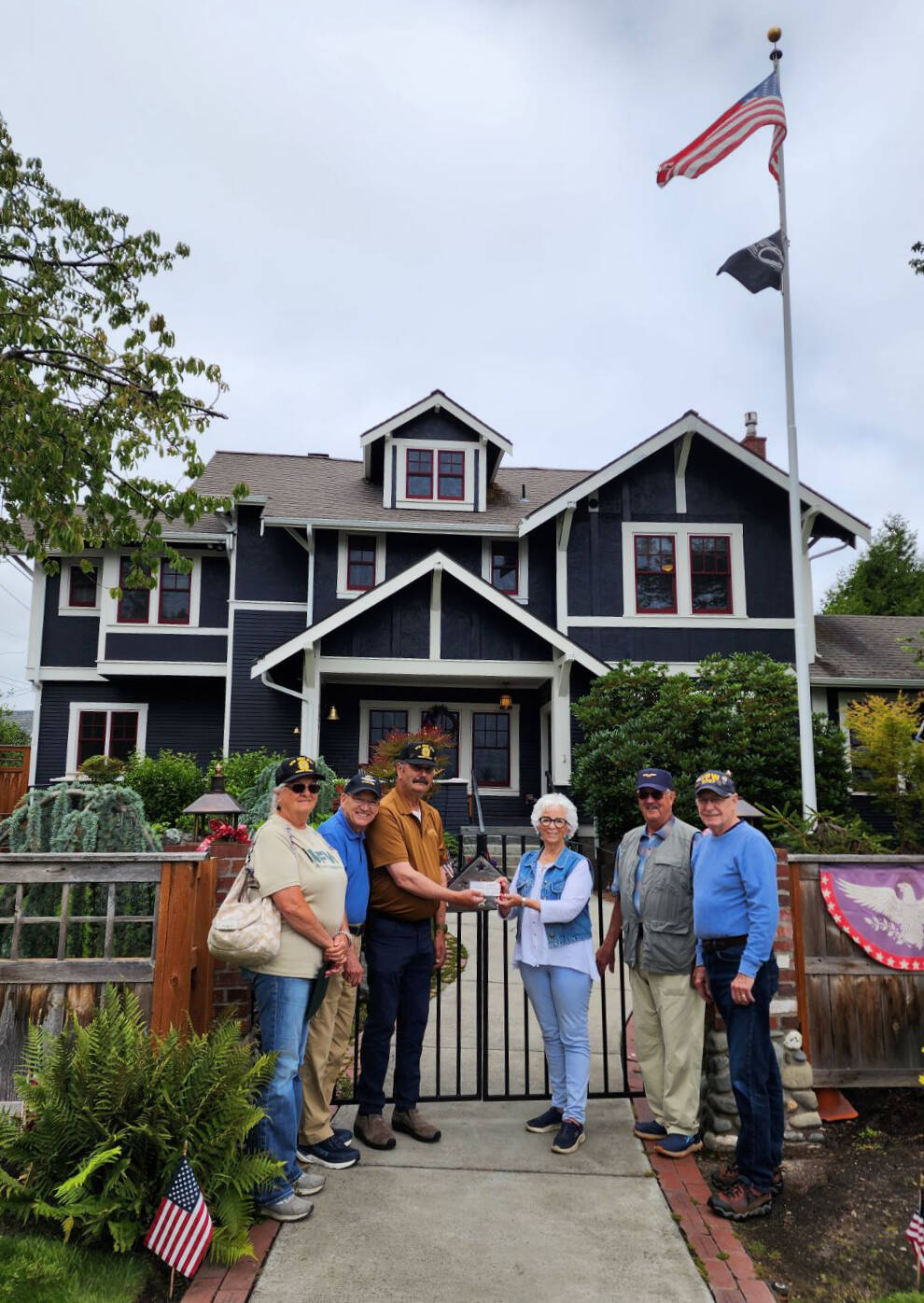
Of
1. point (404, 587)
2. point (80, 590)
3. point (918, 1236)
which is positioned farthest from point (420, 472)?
point (918, 1236)

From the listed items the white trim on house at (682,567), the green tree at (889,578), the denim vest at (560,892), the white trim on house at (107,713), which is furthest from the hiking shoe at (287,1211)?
the green tree at (889,578)

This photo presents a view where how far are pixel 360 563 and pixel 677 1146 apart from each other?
46.9ft

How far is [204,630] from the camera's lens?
60.1 feet

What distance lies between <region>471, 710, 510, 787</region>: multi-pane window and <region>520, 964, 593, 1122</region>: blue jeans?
12.8 meters

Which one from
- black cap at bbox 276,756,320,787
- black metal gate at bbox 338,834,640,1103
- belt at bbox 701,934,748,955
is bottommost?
black metal gate at bbox 338,834,640,1103

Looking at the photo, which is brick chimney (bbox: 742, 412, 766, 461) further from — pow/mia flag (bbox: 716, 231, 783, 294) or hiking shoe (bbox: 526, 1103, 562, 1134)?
hiking shoe (bbox: 526, 1103, 562, 1134)

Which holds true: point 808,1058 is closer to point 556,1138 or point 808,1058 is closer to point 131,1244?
point 556,1138

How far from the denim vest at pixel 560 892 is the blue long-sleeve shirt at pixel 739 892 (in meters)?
0.57

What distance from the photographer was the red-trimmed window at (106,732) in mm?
18500

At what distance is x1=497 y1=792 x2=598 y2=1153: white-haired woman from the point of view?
443 centimetres

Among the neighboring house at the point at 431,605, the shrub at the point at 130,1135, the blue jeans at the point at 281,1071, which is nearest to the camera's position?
the shrub at the point at 130,1135

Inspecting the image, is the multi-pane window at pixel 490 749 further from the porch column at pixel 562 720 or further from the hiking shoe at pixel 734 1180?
the hiking shoe at pixel 734 1180

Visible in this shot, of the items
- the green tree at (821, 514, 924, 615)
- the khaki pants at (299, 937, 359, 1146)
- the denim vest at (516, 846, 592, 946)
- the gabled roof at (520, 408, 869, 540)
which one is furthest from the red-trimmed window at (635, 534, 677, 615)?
the green tree at (821, 514, 924, 615)

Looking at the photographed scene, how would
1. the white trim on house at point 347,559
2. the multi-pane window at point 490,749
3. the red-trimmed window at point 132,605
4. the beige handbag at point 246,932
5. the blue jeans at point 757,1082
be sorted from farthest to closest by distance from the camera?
the red-trimmed window at point 132,605
the multi-pane window at point 490,749
the white trim on house at point 347,559
the blue jeans at point 757,1082
the beige handbag at point 246,932
